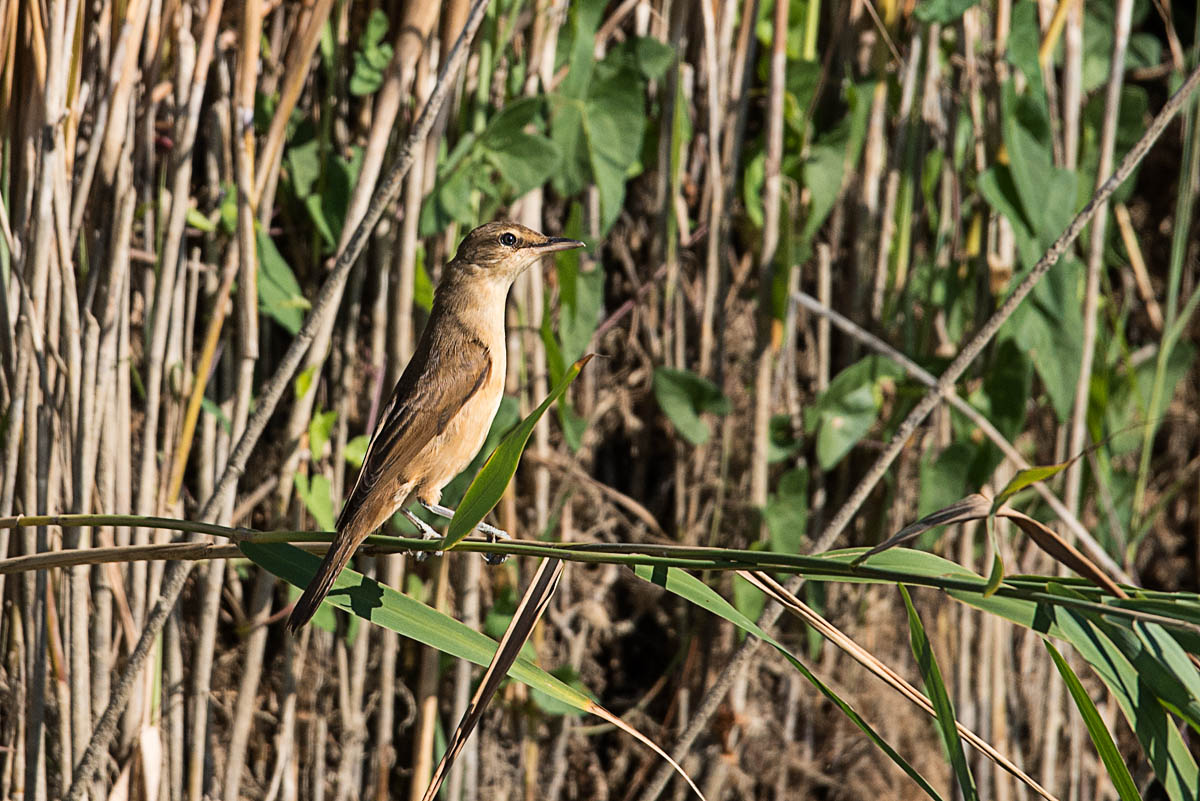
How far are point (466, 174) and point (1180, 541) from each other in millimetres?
2634

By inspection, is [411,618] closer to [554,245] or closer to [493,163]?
[554,245]

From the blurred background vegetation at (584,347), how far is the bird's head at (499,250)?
250 millimetres

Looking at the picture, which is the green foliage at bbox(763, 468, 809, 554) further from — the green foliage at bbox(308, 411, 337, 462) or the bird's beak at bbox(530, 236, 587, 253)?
the green foliage at bbox(308, 411, 337, 462)

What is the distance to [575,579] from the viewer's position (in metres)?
2.93

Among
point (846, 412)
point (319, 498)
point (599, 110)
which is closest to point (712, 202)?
point (599, 110)

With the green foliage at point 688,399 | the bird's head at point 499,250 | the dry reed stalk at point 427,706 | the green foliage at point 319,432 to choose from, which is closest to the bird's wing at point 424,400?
the bird's head at point 499,250

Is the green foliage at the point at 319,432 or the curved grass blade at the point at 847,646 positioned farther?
the green foliage at the point at 319,432

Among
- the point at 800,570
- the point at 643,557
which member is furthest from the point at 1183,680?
the point at 643,557

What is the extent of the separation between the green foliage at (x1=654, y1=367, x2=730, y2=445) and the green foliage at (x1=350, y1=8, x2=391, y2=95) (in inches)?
36.8

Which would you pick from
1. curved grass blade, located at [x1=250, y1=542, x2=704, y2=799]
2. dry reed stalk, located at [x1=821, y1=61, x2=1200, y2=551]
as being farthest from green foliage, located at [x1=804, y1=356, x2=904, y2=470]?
curved grass blade, located at [x1=250, y1=542, x2=704, y2=799]

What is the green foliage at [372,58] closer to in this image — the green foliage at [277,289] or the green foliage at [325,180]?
the green foliage at [325,180]

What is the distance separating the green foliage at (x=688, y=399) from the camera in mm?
2705

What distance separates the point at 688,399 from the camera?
9.11 ft

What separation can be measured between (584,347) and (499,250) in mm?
508
